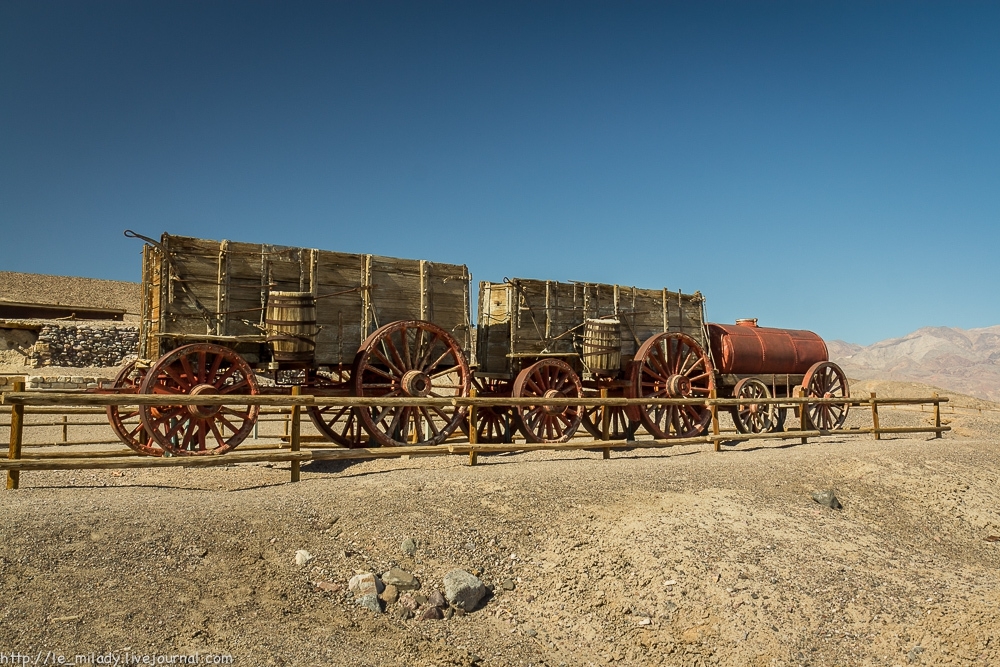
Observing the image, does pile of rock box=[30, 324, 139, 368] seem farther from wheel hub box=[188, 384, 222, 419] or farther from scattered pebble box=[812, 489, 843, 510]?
scattered pebble box=[812, 489, 843, 510]

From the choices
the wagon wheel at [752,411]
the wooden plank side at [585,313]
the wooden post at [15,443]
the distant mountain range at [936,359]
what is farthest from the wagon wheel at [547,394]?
the distant mountain range at [936,359]

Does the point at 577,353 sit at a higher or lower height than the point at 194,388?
higher

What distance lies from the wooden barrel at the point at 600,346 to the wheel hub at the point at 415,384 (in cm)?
303

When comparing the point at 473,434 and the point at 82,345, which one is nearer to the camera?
the point at 473,434

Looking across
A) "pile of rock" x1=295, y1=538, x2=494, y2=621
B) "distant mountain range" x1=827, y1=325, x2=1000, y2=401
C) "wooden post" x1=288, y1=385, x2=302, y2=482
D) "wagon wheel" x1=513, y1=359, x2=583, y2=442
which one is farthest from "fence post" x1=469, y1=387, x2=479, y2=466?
"distant mountain range" x1=827, y1=325, x2=1000, y2=401

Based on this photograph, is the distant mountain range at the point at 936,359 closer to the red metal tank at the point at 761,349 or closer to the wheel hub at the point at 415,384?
the red metal tank at the point at 761,349

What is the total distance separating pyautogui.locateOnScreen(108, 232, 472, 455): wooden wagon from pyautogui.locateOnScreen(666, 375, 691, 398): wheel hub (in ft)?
13.2

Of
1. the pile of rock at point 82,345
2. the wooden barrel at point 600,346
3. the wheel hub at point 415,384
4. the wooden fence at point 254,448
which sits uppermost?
the pile of rock at point 82,345

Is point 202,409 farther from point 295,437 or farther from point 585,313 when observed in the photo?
point 585,313

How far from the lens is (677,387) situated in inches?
506

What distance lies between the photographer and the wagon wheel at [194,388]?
27.4 ft

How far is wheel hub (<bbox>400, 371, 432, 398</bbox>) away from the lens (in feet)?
32.7

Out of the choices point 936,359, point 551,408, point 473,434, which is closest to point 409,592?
point 473,434

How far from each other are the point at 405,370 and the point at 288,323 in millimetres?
1873
